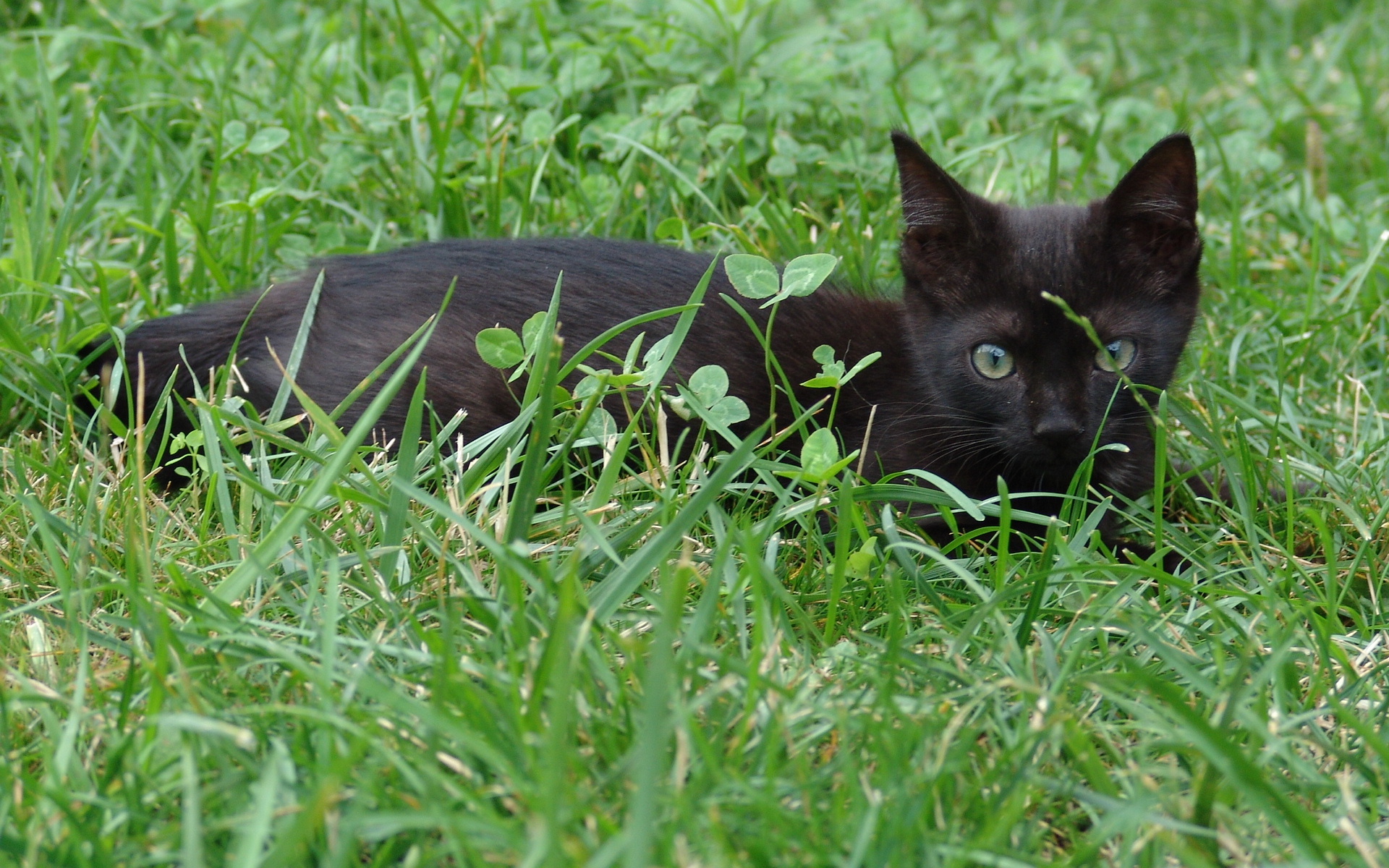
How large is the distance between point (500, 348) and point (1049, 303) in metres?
1.00

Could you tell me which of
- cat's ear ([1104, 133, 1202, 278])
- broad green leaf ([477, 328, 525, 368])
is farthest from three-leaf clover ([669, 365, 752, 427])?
cat's ear ([1104, 133, 1202, 278])

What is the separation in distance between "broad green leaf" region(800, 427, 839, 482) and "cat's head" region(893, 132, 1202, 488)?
1.57ft

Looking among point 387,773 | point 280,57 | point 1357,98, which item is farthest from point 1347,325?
point 280,57

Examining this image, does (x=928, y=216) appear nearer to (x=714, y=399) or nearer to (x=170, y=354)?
(x=714, y=399)

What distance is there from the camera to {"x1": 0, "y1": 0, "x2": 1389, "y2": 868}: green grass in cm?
140

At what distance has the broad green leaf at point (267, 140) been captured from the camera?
3074 millimetres

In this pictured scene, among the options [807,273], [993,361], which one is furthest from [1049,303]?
[807,273]

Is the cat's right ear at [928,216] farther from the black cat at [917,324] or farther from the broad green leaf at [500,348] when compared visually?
the broad green leaf at [500,348]

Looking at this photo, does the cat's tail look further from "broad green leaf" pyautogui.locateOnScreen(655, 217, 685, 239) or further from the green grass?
"broad green leaf" pyautogui.locateOnScreen(655, 217, 685, 239)

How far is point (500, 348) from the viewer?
2.11m

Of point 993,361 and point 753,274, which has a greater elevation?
point 753,274

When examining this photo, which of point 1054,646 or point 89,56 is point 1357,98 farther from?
point 89,56

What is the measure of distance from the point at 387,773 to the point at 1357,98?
3992 mm

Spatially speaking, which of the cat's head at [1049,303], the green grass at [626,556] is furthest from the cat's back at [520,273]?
the cat's head at [1049,303]
